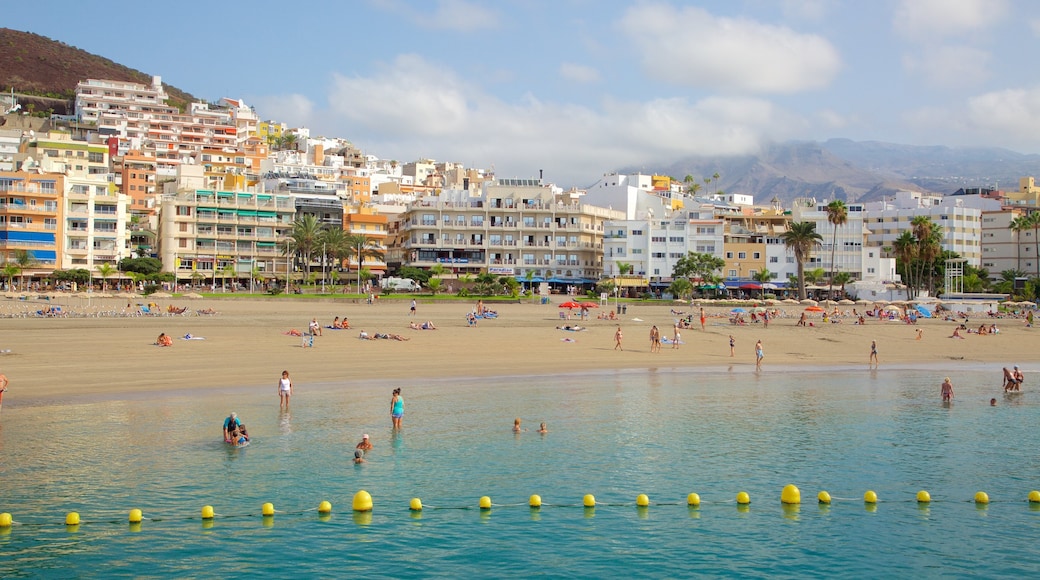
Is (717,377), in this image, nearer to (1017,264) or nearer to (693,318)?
(693,318)

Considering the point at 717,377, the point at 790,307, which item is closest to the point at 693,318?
the point at 790,307

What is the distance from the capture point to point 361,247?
3807 inches

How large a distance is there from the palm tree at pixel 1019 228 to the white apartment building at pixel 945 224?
178 inches

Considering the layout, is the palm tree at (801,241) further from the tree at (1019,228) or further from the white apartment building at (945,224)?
the tree at (1019,228)

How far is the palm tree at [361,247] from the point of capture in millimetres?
93562

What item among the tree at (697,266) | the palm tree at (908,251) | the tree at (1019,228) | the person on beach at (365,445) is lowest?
the person on beach at (365,445)

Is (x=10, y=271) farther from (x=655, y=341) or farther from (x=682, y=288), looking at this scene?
(x=682, y=288)

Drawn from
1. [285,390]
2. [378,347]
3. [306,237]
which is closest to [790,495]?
[285,390]

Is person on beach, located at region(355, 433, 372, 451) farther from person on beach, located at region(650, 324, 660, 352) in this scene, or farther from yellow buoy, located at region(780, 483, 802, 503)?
person on beach, located at region(650, 324, 660, 352)

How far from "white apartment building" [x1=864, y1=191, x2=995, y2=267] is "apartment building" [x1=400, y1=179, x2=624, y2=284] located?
1712 inches

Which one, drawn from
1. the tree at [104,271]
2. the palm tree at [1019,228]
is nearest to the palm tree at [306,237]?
the tree at [104,271]

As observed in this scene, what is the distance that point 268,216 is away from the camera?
315 ft

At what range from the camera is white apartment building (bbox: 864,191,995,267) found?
120 meters

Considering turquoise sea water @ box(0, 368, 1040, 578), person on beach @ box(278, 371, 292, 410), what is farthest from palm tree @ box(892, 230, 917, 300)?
person on beach @ box(278, 371, 292, 410)
